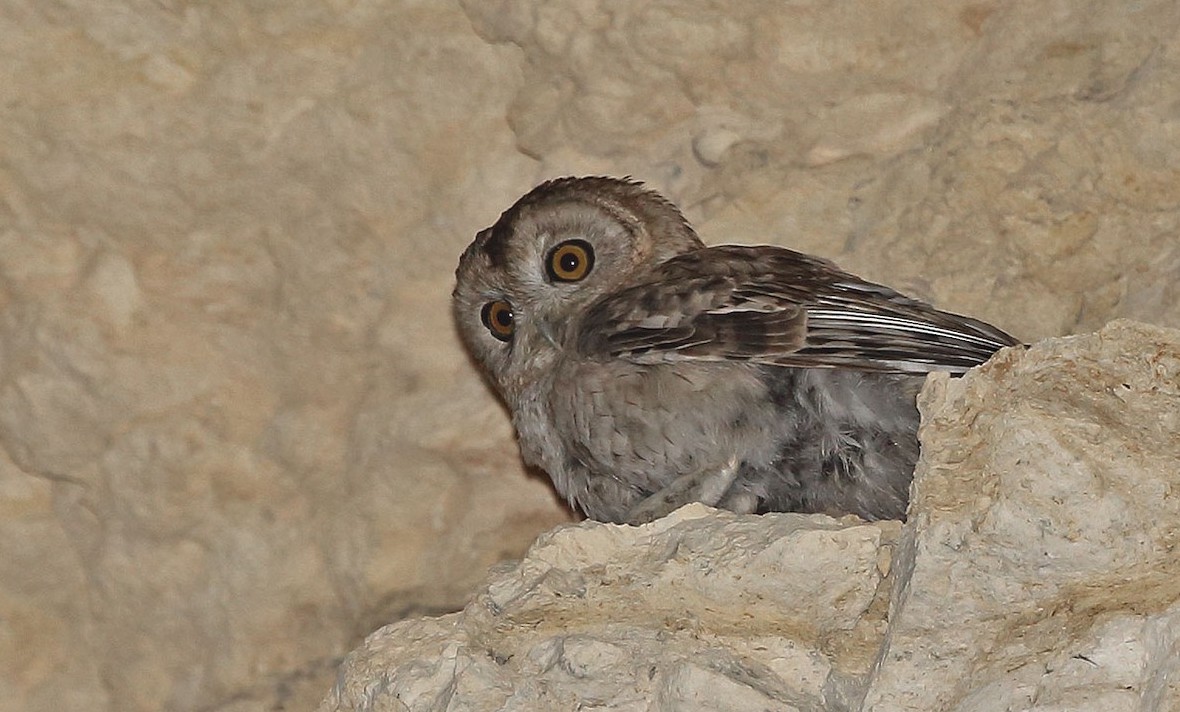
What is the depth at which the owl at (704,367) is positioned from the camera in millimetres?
3871

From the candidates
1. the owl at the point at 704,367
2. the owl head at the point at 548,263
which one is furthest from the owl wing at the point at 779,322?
the owl head at the point at 548,263

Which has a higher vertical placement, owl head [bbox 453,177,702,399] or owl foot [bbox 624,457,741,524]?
owl head [bbox 453,177,702,399]

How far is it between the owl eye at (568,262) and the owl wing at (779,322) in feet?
0.78

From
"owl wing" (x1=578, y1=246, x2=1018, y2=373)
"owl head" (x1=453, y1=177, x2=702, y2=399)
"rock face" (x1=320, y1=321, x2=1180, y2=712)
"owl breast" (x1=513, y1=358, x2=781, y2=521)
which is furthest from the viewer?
"owl head" (x1=453, y1=177, x2=702, y2=399)

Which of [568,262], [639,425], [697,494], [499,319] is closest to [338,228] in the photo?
[499,319]

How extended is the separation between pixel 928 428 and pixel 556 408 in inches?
57.0

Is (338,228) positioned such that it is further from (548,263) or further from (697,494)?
(697,494)

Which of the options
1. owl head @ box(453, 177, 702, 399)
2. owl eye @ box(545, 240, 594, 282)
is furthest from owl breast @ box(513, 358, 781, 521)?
owl eye @ box(545, 240, 594, 282)

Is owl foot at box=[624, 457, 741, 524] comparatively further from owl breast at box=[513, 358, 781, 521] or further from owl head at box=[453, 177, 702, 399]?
owl head at box=[453, 177, 702, 399]

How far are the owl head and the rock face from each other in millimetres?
1147

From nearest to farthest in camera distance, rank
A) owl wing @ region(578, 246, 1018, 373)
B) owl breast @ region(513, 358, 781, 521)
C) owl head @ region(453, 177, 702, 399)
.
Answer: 1. owl wing @ region(578, 246, 1018, 373)
2. owl breast @ region(513, 358, 781, 521)
3. owl head @ region(453, 177, 702, 399)

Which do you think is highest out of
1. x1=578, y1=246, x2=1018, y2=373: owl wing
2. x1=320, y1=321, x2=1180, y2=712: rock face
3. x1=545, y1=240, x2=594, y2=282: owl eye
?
x1=545, y1=240, x2=594, y2=282: owl eye

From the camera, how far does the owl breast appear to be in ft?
13.0

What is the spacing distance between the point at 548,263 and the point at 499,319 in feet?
0.72
